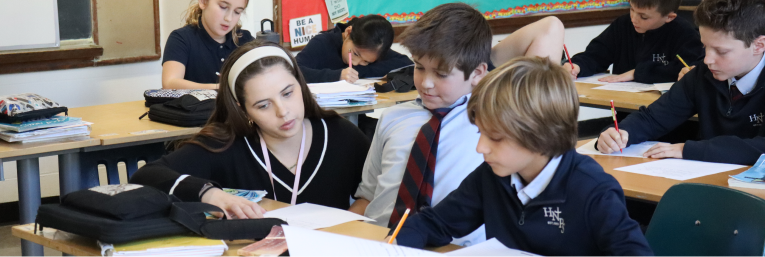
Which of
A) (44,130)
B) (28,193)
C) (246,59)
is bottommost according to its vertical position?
(28,193)

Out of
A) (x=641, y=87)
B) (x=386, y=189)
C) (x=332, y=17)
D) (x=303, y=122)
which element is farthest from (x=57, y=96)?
(x=641, y=87)

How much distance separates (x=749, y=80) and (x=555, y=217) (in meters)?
1.38

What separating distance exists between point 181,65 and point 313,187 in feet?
5.12

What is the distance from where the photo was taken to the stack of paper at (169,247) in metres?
1.21

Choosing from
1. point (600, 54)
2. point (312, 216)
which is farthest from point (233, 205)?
point (600, 54)

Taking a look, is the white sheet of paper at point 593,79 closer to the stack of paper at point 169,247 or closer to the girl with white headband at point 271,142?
the girl with white headband at point 271,142

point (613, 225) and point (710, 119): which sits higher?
point (613, 225)

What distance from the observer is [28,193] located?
238cm

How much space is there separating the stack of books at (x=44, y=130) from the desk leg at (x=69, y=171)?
0.08m

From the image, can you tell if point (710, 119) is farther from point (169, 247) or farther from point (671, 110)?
point (169, 247)

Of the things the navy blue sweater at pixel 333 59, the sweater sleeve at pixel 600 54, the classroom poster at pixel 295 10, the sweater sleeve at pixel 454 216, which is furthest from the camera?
the classroom poster at pixel 295 10

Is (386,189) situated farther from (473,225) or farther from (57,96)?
(57,96)

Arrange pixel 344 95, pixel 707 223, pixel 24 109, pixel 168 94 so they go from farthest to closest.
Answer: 1. pixel 344 95
2. pixel 168 94
3. pixel 24 109
4. pixel 707 223

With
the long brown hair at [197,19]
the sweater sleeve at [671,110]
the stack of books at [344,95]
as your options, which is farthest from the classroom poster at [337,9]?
the sweater sleeve at [671,110]
